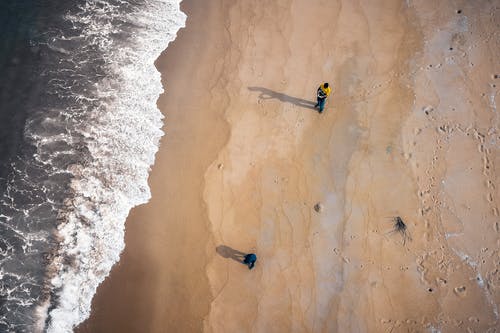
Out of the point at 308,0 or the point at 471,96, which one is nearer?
the point at 471,96

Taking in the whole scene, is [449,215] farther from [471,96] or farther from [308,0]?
[308,0]

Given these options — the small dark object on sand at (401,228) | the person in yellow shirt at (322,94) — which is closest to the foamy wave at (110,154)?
the person in yellow shirt at (322,94)

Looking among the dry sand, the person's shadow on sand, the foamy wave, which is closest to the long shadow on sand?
the dry sand

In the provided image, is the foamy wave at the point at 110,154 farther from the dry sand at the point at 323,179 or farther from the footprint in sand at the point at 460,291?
the footprint in sand at the point at 460,291

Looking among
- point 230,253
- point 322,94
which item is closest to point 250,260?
point 230,253

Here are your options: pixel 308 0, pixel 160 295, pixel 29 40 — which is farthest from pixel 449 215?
pixel 29 40
